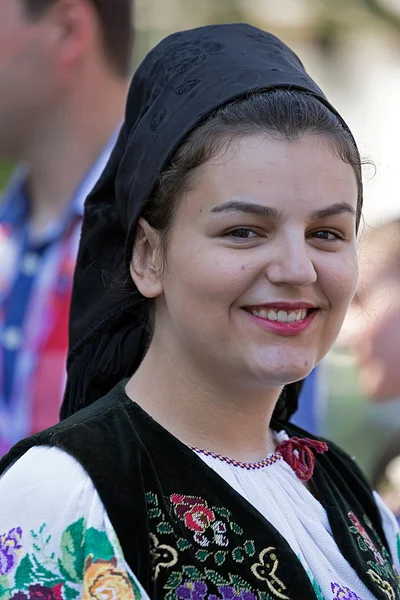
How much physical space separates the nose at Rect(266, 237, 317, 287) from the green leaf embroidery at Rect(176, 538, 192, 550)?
0.46 meters

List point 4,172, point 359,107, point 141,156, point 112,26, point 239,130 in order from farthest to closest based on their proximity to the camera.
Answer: point 359,107 → point 4,172 → point 112,26 → point 141,156 → point 239,130

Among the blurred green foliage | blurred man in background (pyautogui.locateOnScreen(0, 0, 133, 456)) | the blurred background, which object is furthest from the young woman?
the blurred background

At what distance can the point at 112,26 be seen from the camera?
3.46m

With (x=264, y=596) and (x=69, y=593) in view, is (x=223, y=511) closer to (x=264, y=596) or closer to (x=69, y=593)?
(x=264, y=596)

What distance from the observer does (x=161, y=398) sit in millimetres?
1767

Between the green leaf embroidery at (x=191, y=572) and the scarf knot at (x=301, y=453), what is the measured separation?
0.44 metres

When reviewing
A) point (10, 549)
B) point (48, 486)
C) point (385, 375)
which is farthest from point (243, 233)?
point (385, 375)

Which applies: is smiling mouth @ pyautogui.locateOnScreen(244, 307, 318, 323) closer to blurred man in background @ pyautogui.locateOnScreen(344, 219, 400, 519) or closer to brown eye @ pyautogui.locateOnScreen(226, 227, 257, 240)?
→ brown eye @ pyautogui.locateOnScreen(226, 227, 257, 240)

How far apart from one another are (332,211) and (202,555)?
2.08 ft

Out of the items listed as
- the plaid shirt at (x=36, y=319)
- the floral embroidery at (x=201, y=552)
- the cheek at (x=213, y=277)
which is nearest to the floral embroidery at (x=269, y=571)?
the floral embroidery at (x=201, y=552)

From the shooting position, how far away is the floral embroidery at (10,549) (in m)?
1.51

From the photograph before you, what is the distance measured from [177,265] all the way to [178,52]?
0.45m

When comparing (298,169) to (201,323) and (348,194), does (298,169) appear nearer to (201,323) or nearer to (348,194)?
(348,194)

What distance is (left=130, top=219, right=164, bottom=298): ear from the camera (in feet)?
5.85
